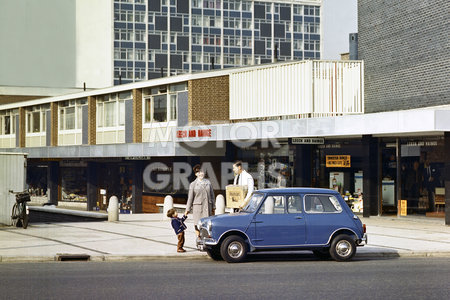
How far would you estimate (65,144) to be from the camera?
1832 inches

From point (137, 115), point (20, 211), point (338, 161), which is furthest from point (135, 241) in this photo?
point (137, 115)

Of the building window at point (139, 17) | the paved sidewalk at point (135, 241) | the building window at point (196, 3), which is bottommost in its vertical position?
the paved sidewalk at point (135, 241)

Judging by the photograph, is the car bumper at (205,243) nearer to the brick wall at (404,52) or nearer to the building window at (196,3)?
the brick wall at (404,52)

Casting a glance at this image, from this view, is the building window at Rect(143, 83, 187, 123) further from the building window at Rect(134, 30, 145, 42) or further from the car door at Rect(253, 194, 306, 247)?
the building window at Rect(134, 30, 145, 42)

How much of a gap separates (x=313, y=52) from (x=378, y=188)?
8545cm

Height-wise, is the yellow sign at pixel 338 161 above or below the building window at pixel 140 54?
below

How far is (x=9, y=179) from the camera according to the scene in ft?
75.1

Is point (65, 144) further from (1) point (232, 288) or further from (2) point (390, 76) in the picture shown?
(1) point (232, 288)

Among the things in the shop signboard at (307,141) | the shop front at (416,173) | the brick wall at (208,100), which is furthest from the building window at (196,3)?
the shop front at (416,173)

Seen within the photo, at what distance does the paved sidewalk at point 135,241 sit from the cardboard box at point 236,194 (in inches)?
58.5

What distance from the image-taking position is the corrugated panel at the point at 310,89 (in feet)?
96.5

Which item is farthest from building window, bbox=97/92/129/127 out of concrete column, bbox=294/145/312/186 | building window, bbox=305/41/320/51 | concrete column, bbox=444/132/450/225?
building window, bbox=305/41/320/51

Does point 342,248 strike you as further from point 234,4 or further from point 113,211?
point 234,4

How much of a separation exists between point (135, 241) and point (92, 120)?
2583 centimetres
